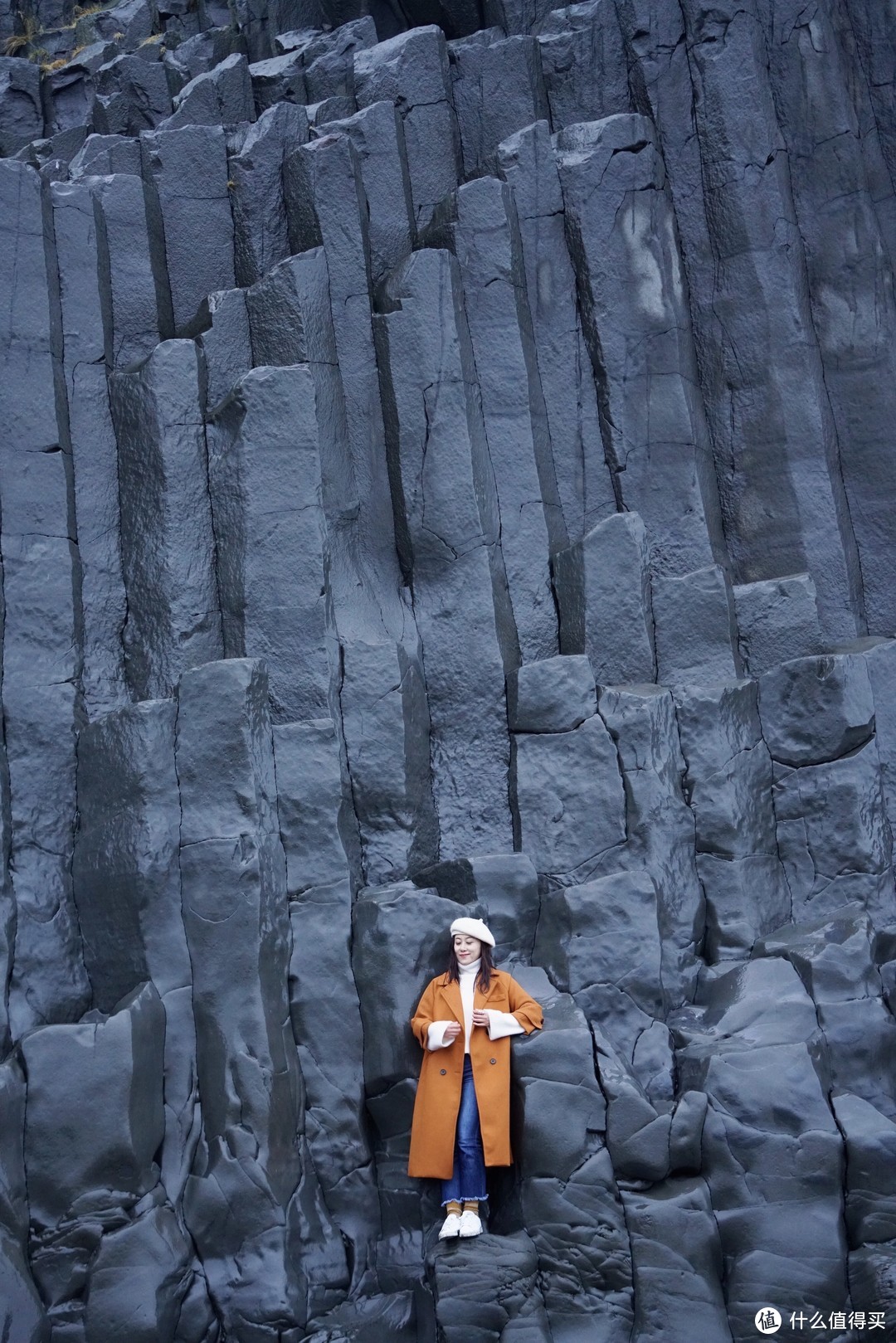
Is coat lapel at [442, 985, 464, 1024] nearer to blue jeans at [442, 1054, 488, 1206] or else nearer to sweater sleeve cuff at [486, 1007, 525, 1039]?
sweater sleeve cuff at [486, 1007, 525, 1039]

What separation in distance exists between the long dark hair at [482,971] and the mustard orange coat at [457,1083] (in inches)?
1.5

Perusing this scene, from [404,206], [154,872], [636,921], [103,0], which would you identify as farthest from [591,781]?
[103,0]

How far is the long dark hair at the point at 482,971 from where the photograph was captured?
7.52m

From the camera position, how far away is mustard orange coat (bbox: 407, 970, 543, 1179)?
23.5 ft

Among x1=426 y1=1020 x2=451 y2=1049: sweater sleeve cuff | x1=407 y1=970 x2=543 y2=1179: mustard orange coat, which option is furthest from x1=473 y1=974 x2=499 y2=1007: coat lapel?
x1=426 y1=1020 x2=451 y2=1049: sweater sleeve cuff

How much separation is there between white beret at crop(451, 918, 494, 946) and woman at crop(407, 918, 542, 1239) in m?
0.08

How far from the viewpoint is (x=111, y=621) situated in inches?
370

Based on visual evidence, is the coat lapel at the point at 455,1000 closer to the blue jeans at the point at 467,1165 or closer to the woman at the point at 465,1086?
the woman at the point at 465,1086

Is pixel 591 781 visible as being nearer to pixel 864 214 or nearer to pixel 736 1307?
pixel 736 1307

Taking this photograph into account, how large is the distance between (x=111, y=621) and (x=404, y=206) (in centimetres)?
439

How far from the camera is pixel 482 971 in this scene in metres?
7.55

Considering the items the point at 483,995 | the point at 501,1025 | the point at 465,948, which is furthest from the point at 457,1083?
the point at 465,948

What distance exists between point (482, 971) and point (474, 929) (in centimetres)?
24

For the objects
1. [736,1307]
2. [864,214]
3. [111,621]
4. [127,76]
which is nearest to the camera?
[736,1307]
